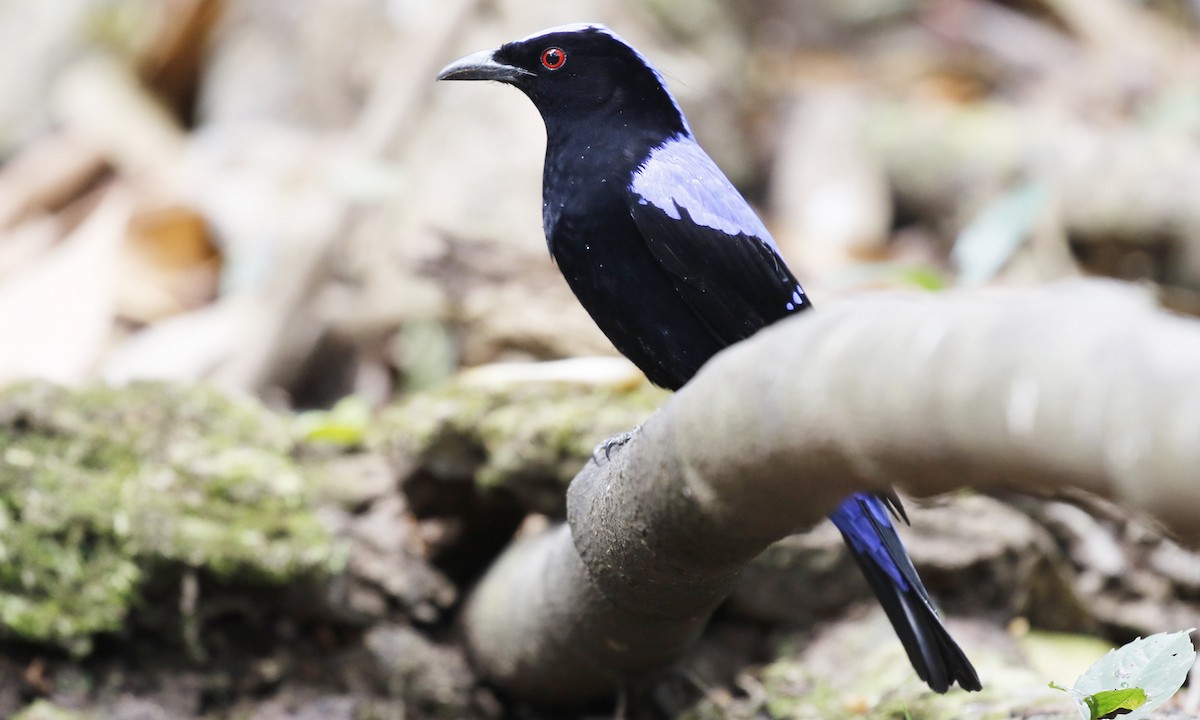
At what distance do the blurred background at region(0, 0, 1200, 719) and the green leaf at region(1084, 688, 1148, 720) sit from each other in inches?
39.6

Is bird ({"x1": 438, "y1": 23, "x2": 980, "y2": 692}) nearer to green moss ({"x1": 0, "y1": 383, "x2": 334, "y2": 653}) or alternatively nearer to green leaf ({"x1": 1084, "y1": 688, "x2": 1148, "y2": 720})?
green leaf ({"x1": 1084, "y1": 688, "x2": 1148, "y2": 720})

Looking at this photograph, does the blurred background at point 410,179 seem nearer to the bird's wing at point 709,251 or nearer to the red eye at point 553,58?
→ the red eye at point 553,58

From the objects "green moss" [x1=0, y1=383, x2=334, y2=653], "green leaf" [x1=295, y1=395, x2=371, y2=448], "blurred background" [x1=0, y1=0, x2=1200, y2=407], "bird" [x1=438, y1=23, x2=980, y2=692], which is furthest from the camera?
"blurred background" [x1=0, y1=0, x2=1200, y2=407]

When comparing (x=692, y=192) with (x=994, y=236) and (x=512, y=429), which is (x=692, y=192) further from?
(x=994, y=236)

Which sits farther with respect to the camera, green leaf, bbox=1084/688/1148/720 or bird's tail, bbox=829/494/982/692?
bird's tail, bbox=829/494/982/692

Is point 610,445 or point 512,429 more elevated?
point 610,445

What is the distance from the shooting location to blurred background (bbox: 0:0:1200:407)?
18.1 ft

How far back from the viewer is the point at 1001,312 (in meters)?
1.24

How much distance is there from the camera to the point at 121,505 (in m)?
3.28

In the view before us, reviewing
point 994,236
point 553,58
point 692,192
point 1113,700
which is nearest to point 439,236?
point 553,58

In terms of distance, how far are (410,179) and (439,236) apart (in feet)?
6.20

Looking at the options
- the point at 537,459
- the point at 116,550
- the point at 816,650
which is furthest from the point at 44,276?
the point at 816,650

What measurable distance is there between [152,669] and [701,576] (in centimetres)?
214

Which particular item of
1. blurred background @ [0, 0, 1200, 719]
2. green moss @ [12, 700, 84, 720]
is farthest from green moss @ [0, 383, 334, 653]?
green moss @ [12, 700, 84, 720]
